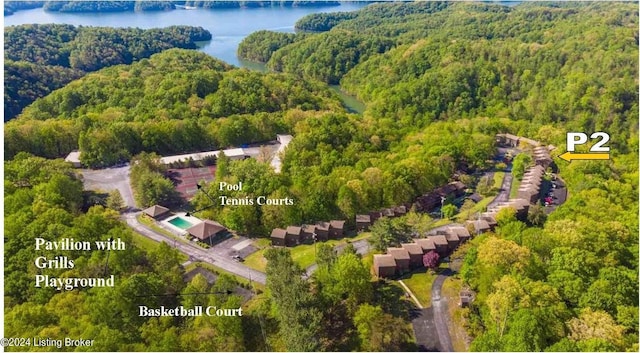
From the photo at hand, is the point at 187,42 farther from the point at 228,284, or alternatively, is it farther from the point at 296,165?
the point at 228,284

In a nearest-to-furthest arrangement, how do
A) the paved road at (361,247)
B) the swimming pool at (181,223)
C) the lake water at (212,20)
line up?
the paved road at (361,247)
the swimming pool at (181,223)
the lake water at (212,20)

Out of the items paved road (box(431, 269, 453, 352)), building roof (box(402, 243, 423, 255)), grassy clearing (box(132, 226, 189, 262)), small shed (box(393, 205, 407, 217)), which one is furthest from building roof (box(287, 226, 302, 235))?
paved road (box(431, 269, 453, 352))

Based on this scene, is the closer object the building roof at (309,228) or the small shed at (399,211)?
the building roof at (309,228)

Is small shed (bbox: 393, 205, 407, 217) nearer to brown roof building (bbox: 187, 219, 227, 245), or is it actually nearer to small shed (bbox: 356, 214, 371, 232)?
→ small shed (bbox: 356, 214, 371, 232)

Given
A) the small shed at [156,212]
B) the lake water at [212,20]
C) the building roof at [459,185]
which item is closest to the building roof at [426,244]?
the building roof at [459,185]

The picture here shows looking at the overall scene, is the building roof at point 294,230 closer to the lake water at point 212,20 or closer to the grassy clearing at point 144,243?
the grassy clearing at point 144,243

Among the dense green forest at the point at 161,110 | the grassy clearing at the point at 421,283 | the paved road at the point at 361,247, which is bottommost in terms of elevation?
the grassy clearing at the point at 421,283

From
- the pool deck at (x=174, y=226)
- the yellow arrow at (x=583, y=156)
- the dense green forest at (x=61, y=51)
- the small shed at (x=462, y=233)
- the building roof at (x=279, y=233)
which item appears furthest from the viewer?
the dense green forest at (x=61, y=51)

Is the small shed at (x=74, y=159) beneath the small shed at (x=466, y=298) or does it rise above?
above

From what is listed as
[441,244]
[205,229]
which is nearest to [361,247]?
[441,244]
